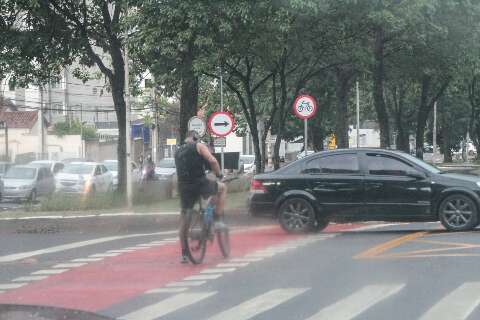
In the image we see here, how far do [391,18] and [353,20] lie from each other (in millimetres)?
2389

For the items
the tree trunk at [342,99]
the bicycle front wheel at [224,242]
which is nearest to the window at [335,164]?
the bicycle front wheel at [224,242]

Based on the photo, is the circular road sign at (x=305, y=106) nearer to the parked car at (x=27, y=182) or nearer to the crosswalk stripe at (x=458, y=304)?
the crosswalk stripe at (x=458, y=304)

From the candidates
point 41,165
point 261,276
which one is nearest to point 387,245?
point 261,276

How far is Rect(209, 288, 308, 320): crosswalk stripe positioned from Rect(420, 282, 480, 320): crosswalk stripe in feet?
5.01

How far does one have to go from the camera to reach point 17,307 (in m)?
8.14

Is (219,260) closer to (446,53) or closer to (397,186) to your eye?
(397,186)

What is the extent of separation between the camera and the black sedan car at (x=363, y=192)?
14.3 metres

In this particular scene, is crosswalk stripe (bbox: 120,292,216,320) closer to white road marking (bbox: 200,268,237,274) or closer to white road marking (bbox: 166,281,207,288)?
white road marking (bbox: 166,281,207,288)

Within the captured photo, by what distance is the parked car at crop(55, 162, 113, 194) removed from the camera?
3481cm

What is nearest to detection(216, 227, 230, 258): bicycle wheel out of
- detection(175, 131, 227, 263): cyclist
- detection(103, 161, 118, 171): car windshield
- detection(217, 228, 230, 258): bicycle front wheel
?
detection(217, 228, 230, 258): bicycle front wheel

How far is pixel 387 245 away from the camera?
12.7 m

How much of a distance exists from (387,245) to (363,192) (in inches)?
82.7

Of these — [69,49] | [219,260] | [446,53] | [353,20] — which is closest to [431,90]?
[446,53]

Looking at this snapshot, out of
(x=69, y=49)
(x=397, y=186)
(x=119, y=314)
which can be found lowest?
(x=119, y=314)
